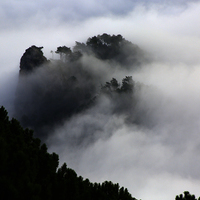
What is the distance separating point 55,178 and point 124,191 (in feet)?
21.8

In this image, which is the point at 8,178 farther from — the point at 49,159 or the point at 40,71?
the point at 40,71

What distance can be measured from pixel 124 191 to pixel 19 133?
11993 mm

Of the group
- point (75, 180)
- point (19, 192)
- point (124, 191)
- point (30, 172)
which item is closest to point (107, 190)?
point (124, 191)

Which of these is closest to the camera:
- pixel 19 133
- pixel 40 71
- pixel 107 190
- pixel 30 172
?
pixel 30 172

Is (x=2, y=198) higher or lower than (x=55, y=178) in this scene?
lower

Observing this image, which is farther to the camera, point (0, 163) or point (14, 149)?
point (14, 149)

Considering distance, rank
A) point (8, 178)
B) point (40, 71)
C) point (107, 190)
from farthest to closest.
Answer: point (40, 71)
point (107, 190)
point (8, 178)

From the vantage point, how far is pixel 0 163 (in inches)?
830

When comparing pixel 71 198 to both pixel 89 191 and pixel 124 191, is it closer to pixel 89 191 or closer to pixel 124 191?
pixel 89 191

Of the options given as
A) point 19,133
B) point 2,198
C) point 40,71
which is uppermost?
point 40,71

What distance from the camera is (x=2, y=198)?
1930 centimetres

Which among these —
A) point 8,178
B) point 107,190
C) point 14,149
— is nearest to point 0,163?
point 8,178

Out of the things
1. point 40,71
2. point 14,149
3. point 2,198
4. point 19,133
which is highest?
point 40,71

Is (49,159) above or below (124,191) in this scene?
above
